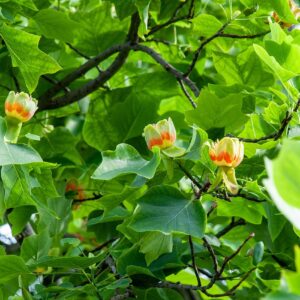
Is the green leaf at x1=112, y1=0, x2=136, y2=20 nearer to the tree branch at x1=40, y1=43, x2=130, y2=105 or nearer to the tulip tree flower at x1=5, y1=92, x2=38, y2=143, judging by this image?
the tree branch at x1=40, y1=43, x2=130, y2=105

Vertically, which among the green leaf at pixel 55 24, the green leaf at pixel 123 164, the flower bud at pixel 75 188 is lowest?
the flower bud at pixel 75 188

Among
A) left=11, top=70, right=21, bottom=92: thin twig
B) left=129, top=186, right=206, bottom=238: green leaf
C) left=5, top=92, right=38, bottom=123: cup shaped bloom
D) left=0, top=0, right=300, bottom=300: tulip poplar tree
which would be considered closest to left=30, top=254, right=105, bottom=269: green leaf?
left=0, top=0, right=300, bottom=300: tulip poplar tree

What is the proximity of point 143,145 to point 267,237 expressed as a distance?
363 mm

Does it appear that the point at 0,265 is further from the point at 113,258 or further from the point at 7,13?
the point at 7,13

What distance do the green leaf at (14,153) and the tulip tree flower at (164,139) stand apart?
184 millimetres

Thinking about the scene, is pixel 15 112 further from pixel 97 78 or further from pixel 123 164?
pixel 97 78

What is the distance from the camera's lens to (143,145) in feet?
5.76

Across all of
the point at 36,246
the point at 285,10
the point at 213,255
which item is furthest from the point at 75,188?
the point at 285,10

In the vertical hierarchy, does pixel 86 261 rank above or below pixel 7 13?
below

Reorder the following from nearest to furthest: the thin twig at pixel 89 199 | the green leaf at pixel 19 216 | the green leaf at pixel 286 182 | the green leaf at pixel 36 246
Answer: the green leaf at pixel 286 182 → the green leaf at pixel 36 246 → the green leaf at pixel 19 216 → the thin twig at pixel 89 199

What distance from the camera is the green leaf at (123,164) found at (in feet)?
3.66

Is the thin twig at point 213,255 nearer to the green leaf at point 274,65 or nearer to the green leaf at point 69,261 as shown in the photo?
the green leaf at point 69,261

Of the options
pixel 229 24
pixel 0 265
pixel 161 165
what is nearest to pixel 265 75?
pixel 229 24

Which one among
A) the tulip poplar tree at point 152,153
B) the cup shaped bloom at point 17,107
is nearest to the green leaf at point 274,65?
the tulip poplar tree at point 152,153
